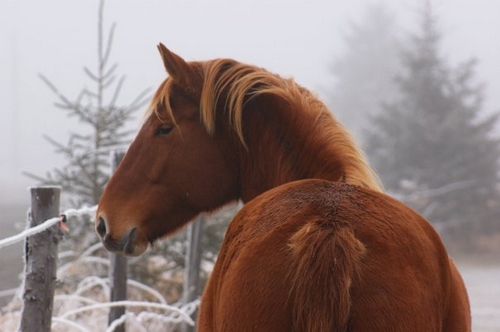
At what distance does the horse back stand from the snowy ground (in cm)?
757

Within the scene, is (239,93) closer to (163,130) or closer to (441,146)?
(163,130)

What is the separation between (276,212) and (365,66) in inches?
1401

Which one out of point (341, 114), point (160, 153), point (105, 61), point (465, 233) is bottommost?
point (465, 233)

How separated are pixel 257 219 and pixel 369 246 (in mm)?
345

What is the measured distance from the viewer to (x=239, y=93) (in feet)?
8.93

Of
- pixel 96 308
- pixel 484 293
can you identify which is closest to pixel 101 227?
pixel 96 308

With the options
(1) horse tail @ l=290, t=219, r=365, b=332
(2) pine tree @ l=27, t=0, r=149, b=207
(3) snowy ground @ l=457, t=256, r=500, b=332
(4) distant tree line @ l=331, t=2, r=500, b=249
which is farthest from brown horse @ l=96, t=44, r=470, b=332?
(4) distant tree line @ l=331, t=2, r=500, b=249

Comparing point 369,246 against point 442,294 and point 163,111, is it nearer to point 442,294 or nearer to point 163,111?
point 442,294

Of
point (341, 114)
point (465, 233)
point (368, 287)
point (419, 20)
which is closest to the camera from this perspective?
point (368, 287)

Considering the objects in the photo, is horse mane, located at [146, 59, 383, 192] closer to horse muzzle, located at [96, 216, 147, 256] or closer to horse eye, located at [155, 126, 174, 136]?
horse eye, located at [155, 126, 174, 136]

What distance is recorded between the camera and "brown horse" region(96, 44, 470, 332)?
1535 millimetres

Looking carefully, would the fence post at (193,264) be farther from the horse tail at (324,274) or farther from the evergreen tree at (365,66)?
the evergreen tree at (365,66)

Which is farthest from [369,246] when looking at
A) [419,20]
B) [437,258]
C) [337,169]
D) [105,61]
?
[419,20]

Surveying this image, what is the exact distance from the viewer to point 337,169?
2389 mm
